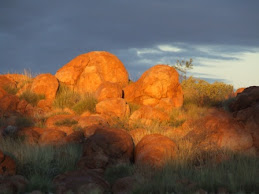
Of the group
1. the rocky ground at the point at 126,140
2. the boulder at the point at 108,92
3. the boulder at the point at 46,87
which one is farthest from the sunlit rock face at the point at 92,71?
the boulder at the point at 108,92

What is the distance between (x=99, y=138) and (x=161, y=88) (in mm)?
10317

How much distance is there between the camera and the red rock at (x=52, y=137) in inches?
506

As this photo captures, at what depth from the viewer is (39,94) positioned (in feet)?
68.9

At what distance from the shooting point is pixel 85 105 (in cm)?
1962

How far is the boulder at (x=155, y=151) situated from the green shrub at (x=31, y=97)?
415 inches

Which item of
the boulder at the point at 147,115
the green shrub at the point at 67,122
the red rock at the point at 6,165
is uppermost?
the boulder at the point at 147,115

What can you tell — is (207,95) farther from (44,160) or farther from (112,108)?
(44,160)

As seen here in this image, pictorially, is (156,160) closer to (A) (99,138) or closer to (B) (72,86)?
(A) (99,138)

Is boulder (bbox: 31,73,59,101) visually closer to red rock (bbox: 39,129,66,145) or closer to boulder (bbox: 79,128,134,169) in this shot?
red rock (bbox: 39,129,66,145)

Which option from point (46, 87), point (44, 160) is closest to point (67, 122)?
point (46, 87)

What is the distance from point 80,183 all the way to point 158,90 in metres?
13.5

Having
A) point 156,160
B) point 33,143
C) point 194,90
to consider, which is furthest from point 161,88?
point 156,160

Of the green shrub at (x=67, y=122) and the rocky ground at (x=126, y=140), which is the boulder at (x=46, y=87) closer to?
the rocky ground at (x=126, y=140)

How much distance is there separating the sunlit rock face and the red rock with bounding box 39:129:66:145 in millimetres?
9541
